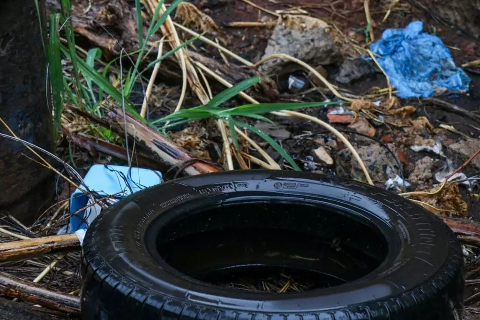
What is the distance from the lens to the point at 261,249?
253cm

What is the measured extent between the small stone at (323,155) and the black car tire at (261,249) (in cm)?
165

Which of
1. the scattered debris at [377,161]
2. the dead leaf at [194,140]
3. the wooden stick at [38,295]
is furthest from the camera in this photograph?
the scattered debris at [377,161]

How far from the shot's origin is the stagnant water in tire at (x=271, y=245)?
2.38 m

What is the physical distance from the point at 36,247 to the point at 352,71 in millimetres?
3276

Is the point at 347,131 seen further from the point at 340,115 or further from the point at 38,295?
the point at 38,295

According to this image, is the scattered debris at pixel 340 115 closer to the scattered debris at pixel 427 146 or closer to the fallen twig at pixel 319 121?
the fallen twig at pixel 319 121

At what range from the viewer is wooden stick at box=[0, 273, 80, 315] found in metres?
2.26

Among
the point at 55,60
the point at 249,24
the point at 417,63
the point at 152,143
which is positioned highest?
the point at 55,60

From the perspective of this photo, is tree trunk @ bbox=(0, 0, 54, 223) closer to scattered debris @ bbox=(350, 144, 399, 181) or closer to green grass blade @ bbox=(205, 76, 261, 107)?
green grass blade @ bbox=(205, 76, 261, 107)

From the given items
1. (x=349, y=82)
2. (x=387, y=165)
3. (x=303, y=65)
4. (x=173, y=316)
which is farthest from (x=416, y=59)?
(x=173, y=316)

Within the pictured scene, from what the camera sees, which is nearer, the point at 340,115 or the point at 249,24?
the point at 340,115

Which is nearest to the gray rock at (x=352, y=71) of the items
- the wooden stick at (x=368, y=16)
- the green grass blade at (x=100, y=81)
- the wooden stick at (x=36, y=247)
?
the wooden stick at (x=368, y=16)

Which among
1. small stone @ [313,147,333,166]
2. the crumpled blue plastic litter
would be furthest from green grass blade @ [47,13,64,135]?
the crumpled blue plastic litter

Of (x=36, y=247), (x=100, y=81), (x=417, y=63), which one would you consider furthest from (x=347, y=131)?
(x=36, y=247)
